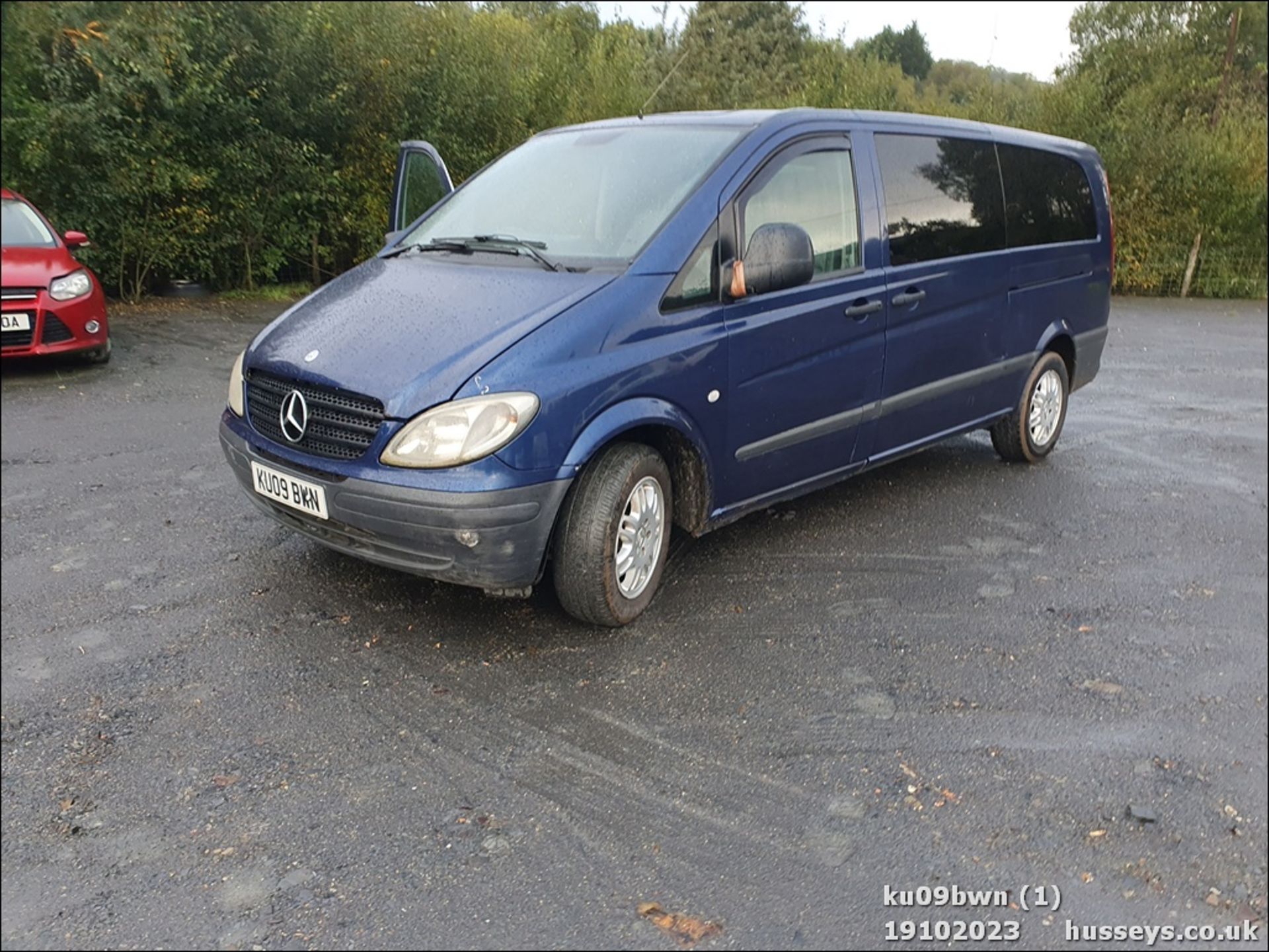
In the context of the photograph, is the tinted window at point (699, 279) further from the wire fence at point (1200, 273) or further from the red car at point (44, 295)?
the wire fence at point (1200, 273)

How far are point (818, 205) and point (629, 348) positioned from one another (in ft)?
4.68

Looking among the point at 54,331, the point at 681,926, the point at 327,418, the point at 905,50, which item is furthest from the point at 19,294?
the point at 905,50

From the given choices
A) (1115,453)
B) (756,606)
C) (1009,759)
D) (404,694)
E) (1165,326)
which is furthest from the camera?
(1165,326)

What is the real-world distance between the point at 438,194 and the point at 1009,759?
4378 millimetres

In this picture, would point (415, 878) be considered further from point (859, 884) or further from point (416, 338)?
point (416, 338)

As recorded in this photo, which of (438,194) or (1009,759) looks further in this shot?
(438,194)

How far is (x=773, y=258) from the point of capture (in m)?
4.14

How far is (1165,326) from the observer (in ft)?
48.4

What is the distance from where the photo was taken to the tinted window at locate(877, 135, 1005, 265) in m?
4.98

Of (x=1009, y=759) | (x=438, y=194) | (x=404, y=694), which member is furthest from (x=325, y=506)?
(x=438, y=194)

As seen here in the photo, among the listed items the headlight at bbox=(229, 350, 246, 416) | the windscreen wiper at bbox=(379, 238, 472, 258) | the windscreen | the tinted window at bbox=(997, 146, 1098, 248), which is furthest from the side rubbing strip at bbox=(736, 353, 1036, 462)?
the headlight at bbox=(229, 350, 246, 416)

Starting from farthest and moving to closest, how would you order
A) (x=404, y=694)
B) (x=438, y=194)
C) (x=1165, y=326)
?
(x=1165, y=326) < (x=438, y=194) < (x=404, y=694)

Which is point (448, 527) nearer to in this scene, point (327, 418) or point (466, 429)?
point (466, 429)

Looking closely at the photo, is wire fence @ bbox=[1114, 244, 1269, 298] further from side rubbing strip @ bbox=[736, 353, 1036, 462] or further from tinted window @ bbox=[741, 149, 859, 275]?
tinted window @ bbox=[741, 149, 859, 275]
